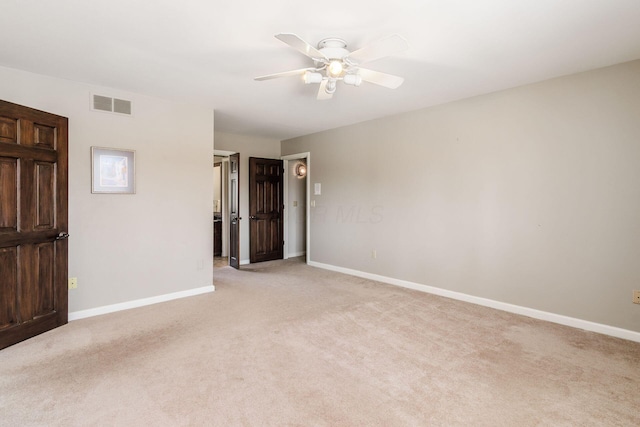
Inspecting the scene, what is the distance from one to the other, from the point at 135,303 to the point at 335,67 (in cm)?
340

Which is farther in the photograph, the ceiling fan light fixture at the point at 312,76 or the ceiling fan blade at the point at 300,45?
the ceiling fan light fixture at the point at 312,76

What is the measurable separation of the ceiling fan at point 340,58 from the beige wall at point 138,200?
201 centimetres

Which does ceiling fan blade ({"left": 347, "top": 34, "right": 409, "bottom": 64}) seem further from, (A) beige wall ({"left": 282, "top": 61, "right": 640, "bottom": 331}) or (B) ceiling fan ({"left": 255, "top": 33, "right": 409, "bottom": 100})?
(A) beige wall ({"left": 282, "top": 61, "right": 640, "bottom": 331})

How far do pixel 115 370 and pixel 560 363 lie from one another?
3344 millimetres

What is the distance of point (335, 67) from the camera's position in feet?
8.31

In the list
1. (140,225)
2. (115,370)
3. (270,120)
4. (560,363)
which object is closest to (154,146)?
(140,225)

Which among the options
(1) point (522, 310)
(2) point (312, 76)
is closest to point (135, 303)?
(2) point (312, 76)

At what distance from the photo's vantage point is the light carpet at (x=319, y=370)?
192 centimetres

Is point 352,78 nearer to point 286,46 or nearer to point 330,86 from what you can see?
point 330,86

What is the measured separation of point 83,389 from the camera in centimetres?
215

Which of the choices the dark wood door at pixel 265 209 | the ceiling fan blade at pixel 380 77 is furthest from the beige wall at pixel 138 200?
the ceiling fan blade at pixel 380 77

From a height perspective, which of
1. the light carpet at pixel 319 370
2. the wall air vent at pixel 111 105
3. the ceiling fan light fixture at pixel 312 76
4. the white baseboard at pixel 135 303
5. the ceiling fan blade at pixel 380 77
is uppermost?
the wall air vent at pixel 111 105

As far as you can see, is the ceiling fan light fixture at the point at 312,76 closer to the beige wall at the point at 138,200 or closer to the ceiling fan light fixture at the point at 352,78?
the ceiling fan light fixture at the point at 352,78

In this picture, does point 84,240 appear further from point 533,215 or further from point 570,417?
point 533,215
